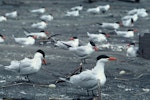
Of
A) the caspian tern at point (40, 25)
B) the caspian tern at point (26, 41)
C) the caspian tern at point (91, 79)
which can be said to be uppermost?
the caspian tern at point (40, 25)

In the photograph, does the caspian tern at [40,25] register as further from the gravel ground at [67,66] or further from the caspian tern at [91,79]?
the caspian tern at [91,79]

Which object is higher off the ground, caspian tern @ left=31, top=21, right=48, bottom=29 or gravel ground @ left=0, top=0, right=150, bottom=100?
caspian tern @ left=31, top=21, right=48, bottom=29

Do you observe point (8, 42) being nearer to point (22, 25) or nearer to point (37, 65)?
point (22, 25)

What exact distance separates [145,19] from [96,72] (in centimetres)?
2019

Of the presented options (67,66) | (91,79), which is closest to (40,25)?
(67,66)

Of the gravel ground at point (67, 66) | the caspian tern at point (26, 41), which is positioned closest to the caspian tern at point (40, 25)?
the gravel ground at point (67, 66)

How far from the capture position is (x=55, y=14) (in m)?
33.7

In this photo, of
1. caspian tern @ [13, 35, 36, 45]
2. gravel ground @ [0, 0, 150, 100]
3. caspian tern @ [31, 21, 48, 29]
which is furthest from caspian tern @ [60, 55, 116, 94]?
caspian tern @ [31, 21, 48, 29]

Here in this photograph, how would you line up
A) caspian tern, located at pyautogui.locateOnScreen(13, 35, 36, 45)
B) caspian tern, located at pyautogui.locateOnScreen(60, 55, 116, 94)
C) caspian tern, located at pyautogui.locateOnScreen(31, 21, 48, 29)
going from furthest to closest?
caspian tern, located at pyautogui.locateOnScreen(31, 21, 48, 29) < caspian tern, located at pyautogui.locateOnScreen(13, 35, 36, 45) < caspian tern, located at pyautogui.locateOnScreen(60, 55, 116, 94)

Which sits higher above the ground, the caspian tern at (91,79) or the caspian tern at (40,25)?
the caspian tern at (40,25)

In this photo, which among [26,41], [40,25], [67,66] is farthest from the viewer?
[40,25]

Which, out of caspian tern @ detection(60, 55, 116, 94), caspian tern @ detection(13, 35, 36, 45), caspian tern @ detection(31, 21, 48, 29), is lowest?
caspian tern @ detection(60, 55, 116, 94)

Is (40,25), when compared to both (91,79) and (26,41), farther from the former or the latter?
(91,79)

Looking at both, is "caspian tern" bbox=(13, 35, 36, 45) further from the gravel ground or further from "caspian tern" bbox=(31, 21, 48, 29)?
"caspian tern" bbox=(31, 21, 48, 29)
